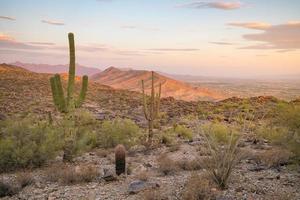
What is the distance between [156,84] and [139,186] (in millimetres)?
64874

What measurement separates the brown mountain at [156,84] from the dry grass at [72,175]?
50.0 meters

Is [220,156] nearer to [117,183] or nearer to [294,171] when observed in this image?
[294,171]

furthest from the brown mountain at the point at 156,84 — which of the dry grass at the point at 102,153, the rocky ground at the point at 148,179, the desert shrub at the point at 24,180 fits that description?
the desert shrub at the point at 24,180

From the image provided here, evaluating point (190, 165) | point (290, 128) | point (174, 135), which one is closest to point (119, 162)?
point (190, 165)

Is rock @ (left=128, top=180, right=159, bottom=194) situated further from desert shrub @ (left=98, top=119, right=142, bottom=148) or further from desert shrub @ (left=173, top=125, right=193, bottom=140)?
desert shrub @ (left=173, top=125, right=193, bottom=140)

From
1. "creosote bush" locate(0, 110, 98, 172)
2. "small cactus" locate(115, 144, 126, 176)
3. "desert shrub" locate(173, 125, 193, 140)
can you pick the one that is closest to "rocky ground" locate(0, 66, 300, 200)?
"small cactus" locate(115, 144, 126, 176)

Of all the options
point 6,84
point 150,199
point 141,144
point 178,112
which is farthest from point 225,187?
point 6,84

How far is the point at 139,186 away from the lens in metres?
9.73

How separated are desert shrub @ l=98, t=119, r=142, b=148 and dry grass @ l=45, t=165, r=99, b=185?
5.30 m

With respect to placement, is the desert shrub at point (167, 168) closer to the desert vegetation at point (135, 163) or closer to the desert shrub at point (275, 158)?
the desert vegetation at point (135, 163)

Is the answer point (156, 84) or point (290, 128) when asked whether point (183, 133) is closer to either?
point (290, 128)

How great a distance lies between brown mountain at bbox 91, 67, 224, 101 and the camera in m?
68.1

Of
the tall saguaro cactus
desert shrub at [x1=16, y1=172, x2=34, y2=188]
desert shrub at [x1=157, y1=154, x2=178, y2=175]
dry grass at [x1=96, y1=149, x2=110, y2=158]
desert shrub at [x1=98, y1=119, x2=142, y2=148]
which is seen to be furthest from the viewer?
desert shrub at [x1=98, y1=119, x2=142, y2=148]

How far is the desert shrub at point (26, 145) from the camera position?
12.3m
